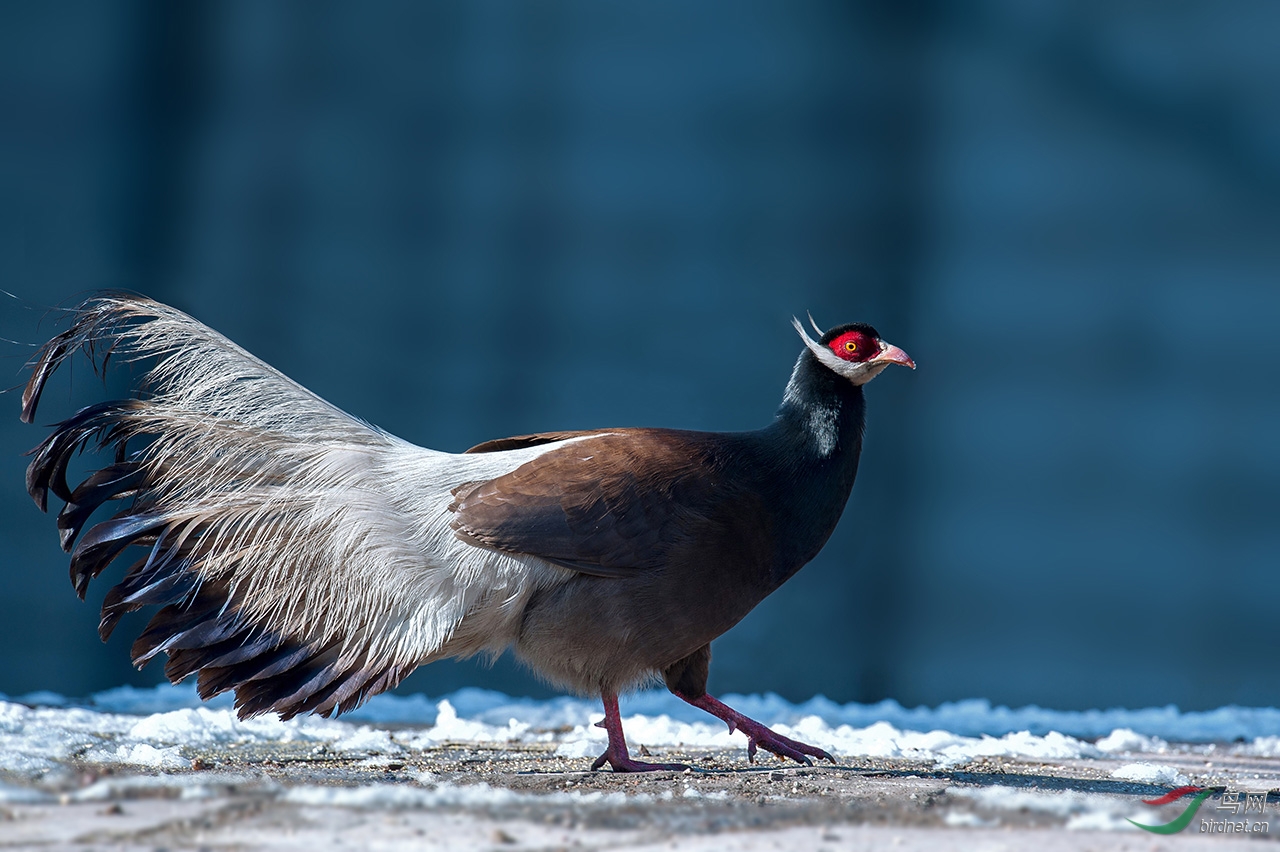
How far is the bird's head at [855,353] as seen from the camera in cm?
342

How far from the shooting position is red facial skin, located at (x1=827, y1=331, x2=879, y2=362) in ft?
11.2

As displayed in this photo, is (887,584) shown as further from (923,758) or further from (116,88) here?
(116,88)

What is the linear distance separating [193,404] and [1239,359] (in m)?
4.71

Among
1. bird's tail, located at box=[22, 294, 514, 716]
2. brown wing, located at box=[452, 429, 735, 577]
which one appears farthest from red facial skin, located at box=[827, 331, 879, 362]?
bird's tail, located at box=[22, 294, 514, 716]

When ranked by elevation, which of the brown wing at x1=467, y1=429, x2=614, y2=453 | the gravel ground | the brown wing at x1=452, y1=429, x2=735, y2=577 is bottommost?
the gravel ground

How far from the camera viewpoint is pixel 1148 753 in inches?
157

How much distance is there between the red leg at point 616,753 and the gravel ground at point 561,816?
35cm

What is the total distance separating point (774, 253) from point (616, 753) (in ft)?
10.2

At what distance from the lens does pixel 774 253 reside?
561cm

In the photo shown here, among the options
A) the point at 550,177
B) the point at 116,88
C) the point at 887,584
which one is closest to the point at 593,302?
the point at 550,177

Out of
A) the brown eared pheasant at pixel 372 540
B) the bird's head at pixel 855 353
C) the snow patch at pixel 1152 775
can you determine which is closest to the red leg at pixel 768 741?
the brown eared pheasant at pixel 372 540

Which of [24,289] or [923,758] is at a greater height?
[24,289]

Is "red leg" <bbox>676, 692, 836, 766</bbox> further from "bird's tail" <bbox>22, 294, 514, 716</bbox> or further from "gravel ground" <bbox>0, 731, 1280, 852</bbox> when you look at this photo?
"bird's tail" <bbox>22, 294, 514, 716</bbox>

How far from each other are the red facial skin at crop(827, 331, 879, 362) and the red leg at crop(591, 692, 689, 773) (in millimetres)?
1237
